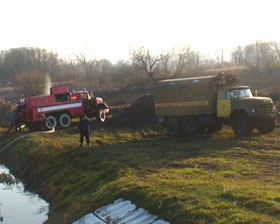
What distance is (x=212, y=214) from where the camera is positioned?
9188 millimetres

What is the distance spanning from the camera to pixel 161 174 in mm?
13766

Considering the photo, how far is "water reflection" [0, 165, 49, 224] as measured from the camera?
48.4 ft


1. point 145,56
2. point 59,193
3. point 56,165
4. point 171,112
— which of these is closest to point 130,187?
point 59,193

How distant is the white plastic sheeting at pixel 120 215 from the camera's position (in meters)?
10.4

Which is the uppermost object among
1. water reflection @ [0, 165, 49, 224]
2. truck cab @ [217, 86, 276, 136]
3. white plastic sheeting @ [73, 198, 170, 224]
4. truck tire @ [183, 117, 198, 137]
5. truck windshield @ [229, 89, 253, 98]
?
truck windshield @ [229, 89, 253, 98]

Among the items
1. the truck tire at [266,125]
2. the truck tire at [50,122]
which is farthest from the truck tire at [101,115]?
the truck tire at [266,125]

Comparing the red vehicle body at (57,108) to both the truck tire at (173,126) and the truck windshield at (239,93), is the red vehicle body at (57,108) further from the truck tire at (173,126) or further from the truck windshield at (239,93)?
the truck windshield at (239,93)

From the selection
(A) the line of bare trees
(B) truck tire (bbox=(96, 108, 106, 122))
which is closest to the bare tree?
(A) the line of bare trees

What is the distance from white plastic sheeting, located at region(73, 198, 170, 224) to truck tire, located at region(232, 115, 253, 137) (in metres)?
10.3

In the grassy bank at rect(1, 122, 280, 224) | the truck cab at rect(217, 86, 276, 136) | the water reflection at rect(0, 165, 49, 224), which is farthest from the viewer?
the truck cab at rect(217, 86, 276, 136)

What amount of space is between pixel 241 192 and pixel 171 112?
44.4 feet

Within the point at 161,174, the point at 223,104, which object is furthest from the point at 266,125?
the point at 161,174

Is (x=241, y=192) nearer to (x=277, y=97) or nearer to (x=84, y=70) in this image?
(x=277, y=97)

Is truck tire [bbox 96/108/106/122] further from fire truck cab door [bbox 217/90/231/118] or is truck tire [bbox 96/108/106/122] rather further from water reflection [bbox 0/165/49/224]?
water reflection [bbox 0/165/49/224]
